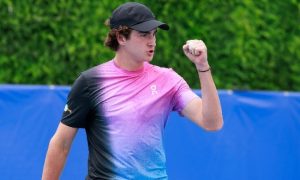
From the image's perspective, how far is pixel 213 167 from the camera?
526 cm

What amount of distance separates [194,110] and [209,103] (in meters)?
0.18

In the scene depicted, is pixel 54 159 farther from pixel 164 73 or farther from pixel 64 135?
pixel 164 73

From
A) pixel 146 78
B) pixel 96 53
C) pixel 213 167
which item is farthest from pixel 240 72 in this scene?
pixel 146 78

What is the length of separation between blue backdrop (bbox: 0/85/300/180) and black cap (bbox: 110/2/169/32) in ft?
5.66

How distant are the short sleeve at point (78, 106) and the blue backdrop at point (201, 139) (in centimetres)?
163

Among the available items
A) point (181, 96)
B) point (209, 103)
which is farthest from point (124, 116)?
point (209, 103)

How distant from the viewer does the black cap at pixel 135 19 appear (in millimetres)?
3521

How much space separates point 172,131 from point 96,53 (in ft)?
5.58

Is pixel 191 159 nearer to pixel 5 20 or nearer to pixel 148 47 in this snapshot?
pixel 148 47

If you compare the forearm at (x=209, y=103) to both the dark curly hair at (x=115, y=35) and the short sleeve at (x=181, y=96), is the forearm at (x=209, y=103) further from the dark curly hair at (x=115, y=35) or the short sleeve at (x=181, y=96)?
the dark curly hair at (x=115, y=35)

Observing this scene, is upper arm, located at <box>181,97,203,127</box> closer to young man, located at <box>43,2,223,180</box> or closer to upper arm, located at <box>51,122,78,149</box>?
young man, located at <box>43,2,223,180</box>

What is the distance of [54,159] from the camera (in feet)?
12.0

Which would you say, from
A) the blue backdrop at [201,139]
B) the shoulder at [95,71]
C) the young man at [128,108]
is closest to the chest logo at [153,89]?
the young man at [128,108]

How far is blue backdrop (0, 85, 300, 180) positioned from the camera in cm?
514
